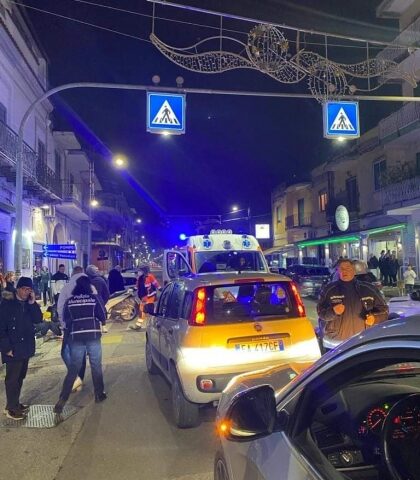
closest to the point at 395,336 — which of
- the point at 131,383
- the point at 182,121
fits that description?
the point at 131,383

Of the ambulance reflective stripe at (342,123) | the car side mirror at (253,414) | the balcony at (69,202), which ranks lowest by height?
the car side mirror at (253,414)

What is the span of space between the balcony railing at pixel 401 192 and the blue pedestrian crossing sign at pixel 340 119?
11.4m

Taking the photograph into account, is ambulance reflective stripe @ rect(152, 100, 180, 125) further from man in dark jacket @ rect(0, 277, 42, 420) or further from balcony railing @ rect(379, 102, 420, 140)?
balcony railing @ rect(379, 102, 420, 140)

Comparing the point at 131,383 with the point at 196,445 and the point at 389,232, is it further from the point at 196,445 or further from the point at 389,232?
the point at 389,232

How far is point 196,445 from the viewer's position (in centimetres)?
465

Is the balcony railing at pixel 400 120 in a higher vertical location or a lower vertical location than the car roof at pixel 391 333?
higher

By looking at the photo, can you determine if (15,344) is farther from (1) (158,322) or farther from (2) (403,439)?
(2) (403,439)

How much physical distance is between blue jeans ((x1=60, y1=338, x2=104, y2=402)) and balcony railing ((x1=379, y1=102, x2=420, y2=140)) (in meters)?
19.9

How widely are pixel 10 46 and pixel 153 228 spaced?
10484 centimetres

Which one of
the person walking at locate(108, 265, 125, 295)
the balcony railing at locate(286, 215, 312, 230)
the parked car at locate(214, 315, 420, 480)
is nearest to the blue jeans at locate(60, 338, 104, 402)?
the parked car at locate(214, 315, 420, 480)

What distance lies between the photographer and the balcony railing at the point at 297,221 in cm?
4004

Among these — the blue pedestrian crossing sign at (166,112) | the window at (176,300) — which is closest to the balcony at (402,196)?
the blue pedestrian crossing sign at (166,112)

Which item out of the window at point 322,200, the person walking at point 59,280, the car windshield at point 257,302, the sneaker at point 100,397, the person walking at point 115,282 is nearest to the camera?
the car windshield at point 257,302

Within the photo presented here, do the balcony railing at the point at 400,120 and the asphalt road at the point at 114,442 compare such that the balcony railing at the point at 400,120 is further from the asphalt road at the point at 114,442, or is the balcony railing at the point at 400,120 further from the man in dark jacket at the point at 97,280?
the asphalt road at the point at 114,442
